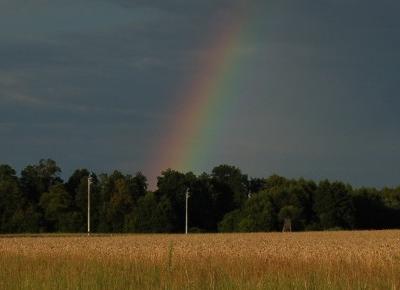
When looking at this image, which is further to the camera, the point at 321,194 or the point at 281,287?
the point at 321,194

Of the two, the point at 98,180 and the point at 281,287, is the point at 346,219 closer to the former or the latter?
the point at 98,180

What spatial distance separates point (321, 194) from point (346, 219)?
217 inches

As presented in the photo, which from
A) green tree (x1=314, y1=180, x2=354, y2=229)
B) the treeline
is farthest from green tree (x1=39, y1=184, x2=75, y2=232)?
green tree (x1=314, y1=180, x2=354, y2=229)

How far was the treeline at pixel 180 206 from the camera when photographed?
113688 mm

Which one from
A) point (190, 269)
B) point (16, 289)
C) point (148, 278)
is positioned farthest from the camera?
point (190, 269)

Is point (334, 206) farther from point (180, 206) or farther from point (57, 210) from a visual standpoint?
point (57, 210)

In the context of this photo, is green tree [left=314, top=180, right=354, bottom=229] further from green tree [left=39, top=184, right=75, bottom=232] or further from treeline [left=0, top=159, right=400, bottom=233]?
green tree [left=39, top=184, right=75, bottom=232]

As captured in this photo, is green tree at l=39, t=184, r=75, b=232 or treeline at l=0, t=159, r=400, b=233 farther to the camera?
green tree at l=39, t=184, r=75, b=232

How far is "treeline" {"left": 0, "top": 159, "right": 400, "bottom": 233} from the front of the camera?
11369cm

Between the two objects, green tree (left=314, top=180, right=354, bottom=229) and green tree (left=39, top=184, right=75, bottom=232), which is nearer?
green tree (left=314, top=180, right=354, bottom=229)

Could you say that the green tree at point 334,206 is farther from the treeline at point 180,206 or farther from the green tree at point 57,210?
the green tree at point 57,210

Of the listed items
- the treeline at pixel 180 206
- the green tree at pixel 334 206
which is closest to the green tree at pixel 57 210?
the treeline at pixel 180 206

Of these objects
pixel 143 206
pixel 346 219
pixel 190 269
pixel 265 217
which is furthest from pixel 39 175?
pixel 190 269

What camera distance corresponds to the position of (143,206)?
113 meters
